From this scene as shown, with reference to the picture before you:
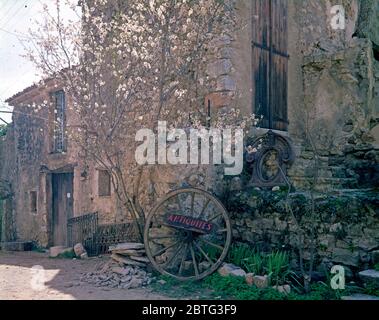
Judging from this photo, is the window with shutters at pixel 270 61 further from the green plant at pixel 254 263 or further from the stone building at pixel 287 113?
the green plant at pixel 254 263

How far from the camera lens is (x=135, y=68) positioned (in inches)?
271

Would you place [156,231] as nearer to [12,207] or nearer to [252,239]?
[252,239]

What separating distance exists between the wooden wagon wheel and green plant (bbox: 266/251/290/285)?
61cm

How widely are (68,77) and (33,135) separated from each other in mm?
5146

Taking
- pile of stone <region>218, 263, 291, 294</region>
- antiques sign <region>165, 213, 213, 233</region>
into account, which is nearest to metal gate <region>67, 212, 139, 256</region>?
antiques sign <region>165, 213, 213, 233</region>

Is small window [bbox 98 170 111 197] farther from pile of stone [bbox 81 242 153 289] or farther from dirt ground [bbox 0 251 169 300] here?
pile of stone [bbox 81 242 153 289]

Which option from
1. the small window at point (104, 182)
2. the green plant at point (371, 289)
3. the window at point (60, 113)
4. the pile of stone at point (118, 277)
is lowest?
the pile of stone at point (118, 277)

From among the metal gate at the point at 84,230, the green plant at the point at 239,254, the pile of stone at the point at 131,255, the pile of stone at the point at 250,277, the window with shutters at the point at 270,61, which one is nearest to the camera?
the pile of stone at the point at 250,277

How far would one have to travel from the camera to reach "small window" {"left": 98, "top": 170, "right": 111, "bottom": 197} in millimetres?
8781

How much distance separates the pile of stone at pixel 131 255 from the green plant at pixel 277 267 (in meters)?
1.80

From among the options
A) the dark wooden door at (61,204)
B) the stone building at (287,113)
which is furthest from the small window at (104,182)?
the dark wooden door at (61,204)

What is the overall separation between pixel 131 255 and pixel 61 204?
5181 mm

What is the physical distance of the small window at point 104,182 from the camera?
28.8 ft
